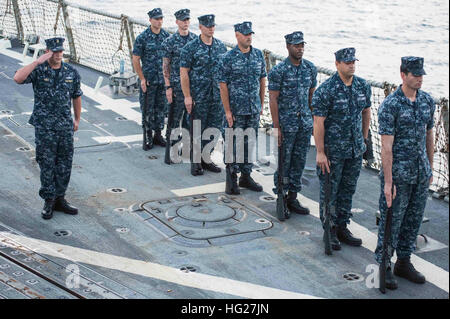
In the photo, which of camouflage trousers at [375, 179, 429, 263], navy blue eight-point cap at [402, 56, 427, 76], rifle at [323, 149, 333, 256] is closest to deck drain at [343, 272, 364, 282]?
camouflage trousers at [375, 179, 429, 263]

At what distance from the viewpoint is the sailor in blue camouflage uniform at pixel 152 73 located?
33.2ft

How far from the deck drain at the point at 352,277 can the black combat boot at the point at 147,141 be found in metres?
4.17

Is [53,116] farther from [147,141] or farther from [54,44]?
[147,141]

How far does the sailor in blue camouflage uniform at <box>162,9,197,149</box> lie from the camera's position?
31.7ft

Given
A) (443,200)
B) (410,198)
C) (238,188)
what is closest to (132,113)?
(238,188)

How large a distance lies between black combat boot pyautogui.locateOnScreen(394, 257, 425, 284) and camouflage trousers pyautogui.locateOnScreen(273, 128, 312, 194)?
1.73 meters

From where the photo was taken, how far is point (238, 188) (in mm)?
8758

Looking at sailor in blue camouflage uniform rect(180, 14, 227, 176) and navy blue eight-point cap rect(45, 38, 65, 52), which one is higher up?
navy blue eight-point cap rect(45, 38, 65, 52)

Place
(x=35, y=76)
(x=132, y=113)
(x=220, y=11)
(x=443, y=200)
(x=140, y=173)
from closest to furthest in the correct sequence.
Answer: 1. (x=35, y=76)
2. (x=443, y=200)
3. (x=140, y=173)
4. (x=132, y=113)
5. (x=220, y=11)

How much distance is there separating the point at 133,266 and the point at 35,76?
2.13 metres

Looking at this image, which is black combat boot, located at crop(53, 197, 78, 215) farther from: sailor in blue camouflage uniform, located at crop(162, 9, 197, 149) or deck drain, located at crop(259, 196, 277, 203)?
sailor in blue camouflage uniform, located at crop(162, 9, 197, 149)

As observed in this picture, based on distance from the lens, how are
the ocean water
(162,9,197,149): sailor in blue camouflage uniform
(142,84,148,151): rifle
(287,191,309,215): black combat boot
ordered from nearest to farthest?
(287,191,309,215): black combat boot → (162,9,197,149): sailor in blue camouflage uniform → (142,84,148,151): rifle → the ocean water

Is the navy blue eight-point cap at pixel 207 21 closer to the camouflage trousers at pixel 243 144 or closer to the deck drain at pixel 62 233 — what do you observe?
the camouflage trousers at pixel 243 144

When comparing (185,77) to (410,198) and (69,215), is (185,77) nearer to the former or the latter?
(69,215)
